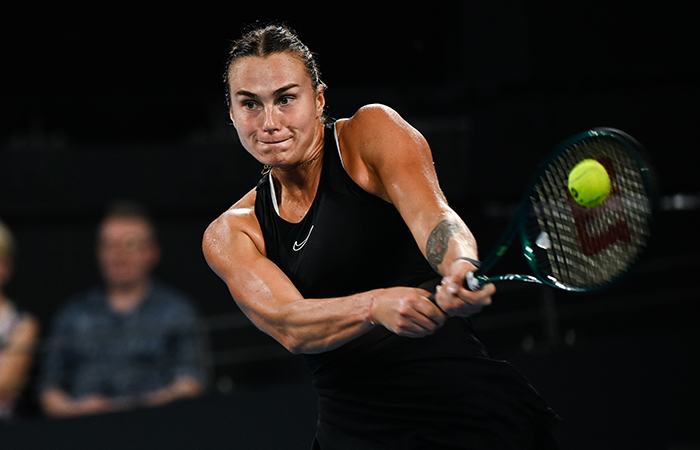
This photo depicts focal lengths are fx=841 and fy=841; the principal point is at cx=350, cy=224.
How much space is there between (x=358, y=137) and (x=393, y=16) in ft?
7.54

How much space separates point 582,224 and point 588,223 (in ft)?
0.04

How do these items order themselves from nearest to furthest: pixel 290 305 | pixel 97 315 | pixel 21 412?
pixel 290 305, pixel 21 412, pixel 97 315

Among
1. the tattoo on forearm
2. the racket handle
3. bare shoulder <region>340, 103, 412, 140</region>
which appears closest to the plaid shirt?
bare shoulder <region>340, 103, 412, 140</region>

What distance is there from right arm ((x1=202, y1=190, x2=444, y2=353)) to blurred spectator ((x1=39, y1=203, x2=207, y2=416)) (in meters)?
1.21

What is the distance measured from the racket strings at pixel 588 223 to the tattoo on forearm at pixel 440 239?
136mm

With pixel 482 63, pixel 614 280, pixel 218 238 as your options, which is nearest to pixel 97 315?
pixel 218 238

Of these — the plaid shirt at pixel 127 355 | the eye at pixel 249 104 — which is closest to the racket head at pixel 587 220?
the eye at pixel 249 104

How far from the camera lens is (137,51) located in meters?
4.05

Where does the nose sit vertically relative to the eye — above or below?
below

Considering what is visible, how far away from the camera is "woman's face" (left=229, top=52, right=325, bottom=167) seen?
1516 mm

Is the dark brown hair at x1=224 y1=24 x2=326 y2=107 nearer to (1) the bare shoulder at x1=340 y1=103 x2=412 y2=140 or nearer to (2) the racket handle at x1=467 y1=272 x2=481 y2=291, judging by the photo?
(1) the bare shoulder at x1=340 y1=103 x2=412 y2=140

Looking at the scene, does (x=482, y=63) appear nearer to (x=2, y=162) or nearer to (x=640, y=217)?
(x=2, y=162)

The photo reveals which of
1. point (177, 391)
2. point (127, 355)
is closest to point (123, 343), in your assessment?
point (127, 355)

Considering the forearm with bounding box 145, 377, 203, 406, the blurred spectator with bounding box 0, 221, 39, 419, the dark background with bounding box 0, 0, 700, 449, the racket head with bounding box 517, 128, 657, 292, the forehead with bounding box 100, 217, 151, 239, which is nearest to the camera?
the racket head with bounding box 517, 128, 657, 292
